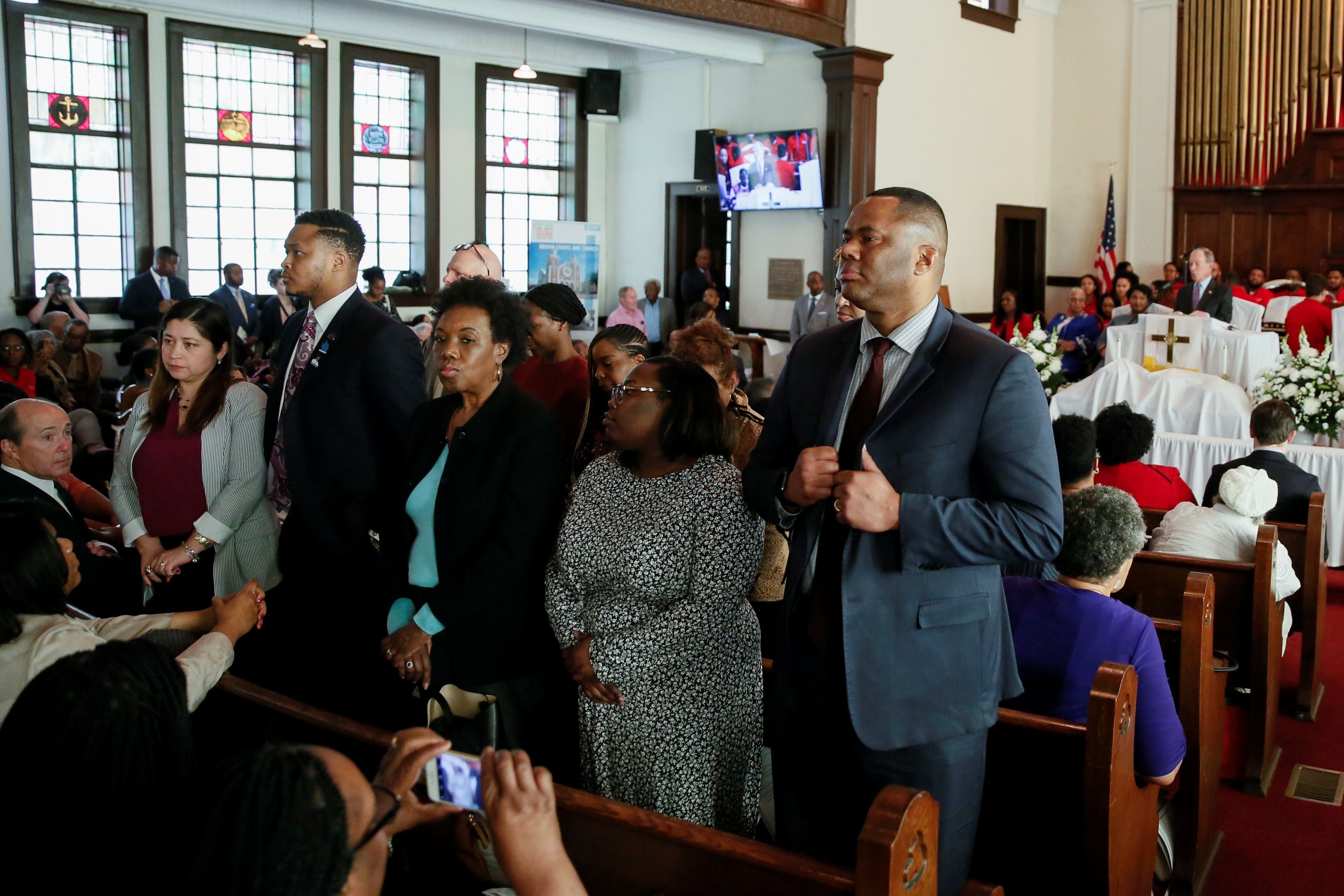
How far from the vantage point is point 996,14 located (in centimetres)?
1316

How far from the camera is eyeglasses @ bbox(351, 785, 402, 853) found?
119cm

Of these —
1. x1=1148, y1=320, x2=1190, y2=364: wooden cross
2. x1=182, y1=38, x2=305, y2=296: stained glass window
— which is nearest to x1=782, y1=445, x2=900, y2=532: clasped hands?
x1=1148, y1=320, x2=1190, y2=364: wooden cross

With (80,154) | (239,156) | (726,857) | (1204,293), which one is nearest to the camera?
(726,857)

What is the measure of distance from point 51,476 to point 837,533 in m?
2.46

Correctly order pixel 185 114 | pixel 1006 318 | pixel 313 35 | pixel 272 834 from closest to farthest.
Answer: pixel 272 834 < pixel 313 35 < pixel 185 114 < pixel 1006 318

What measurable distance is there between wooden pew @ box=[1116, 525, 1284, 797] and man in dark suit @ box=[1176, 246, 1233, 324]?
18.3 feet

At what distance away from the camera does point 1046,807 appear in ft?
7.63

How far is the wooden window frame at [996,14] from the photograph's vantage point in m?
12.8

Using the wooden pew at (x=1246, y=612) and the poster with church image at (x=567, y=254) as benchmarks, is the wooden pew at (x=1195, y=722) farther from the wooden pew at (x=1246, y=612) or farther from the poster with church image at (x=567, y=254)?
the poster with church image at (x=567, y=254)

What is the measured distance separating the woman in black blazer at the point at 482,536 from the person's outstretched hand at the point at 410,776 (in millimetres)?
Result: 1154

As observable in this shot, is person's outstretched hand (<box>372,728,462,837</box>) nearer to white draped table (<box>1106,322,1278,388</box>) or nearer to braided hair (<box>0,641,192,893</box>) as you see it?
braided hair (<box>0,641,192,893</box>)

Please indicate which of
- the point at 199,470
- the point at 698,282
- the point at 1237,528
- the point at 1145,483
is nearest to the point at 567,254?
the point at 698,282

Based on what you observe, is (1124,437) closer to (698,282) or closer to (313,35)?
(313,35)

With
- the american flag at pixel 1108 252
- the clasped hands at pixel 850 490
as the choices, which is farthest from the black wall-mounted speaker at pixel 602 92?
the clasped hands at pixel 850 490
